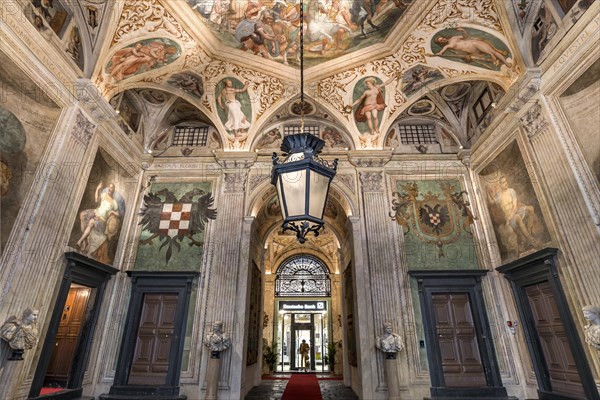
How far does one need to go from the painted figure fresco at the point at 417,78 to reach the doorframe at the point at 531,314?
5.07m

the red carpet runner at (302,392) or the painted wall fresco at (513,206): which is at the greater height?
the painted wall fresco at (513,206)

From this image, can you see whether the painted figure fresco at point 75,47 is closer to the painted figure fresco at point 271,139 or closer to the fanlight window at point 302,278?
the painted figure fresco at point 271,139

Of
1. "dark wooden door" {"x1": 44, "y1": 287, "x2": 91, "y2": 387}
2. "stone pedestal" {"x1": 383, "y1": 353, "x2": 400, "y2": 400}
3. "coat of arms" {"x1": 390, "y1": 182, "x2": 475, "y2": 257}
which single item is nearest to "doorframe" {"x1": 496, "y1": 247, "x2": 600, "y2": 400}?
"coat of arms" {"x1": 390, "y1": 182, "x2": 475, "y2": 257}

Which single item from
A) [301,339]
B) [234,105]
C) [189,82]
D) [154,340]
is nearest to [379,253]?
[234,105]

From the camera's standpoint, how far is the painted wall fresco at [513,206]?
7.05 m

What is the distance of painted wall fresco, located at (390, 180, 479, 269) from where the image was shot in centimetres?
864

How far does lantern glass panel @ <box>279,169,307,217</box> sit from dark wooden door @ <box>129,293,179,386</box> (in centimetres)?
585

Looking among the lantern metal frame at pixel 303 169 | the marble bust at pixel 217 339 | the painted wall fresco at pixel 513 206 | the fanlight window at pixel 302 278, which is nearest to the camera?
the lantern metal frame at pixel 303 169

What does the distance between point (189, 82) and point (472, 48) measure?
728cm

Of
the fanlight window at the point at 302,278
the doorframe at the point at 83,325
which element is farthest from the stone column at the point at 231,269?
the fanlight window at the point at 302,278

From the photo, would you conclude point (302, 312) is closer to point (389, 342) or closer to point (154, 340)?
point (154, 340)

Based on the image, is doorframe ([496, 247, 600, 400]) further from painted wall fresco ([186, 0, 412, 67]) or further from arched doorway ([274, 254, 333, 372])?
arched doorway ([274, 254, 333, 372])

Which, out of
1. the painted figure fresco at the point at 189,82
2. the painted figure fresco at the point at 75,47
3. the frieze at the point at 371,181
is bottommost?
the frieze at the point at 371,181

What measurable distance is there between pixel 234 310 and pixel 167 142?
5770 millimetres
